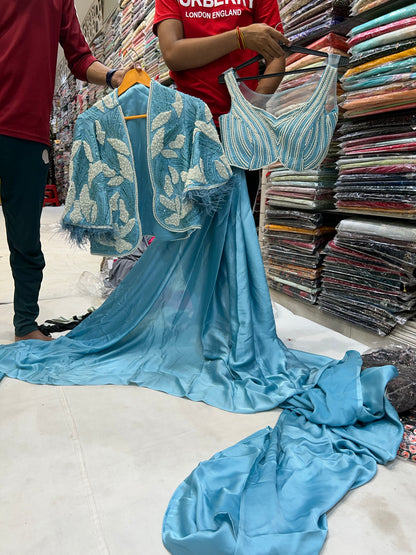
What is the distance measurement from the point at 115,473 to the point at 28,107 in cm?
127

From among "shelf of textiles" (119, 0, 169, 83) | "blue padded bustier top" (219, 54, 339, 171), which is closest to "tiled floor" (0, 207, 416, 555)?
"blue padded bustier top" (219, 54, 339, 171)

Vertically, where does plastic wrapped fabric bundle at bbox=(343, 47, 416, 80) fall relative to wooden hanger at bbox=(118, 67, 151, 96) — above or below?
above

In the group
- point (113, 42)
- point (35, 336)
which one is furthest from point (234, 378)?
point (113, 42)

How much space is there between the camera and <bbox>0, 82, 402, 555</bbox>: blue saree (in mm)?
809

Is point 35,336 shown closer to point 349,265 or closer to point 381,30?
point 349,265

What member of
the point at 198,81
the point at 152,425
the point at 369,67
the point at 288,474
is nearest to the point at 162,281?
the point at 152,425

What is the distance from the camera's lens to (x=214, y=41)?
1.28 metres

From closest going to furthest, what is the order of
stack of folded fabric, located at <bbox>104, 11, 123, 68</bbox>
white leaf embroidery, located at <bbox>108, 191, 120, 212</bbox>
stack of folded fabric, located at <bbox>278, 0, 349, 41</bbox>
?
white leaf embroidery, located at <bbox>108, 191, 120, 212</bbox>, stack of folded fabric, located at <bbox>278, 0, 349, 41</bbox>, stack of folded fabric, located at <bbox>104, 11, 123, 68</bbox>

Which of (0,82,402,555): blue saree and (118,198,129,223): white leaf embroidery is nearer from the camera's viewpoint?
(0,82,402,555): blue saree

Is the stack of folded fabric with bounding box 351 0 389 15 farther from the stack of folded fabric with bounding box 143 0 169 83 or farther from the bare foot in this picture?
the stack of folded fabric with bounding box 143 0 169 83

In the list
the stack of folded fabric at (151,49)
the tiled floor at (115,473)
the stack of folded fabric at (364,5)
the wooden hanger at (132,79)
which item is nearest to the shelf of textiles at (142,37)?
the stack of folded fabric at (151,49)

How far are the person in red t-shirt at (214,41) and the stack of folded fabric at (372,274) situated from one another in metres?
0.73

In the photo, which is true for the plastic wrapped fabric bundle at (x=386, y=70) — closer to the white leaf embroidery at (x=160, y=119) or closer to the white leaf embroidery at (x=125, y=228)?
the white leaf embroidery at (x=160, y=119)

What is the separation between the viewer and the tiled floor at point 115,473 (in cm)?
77
